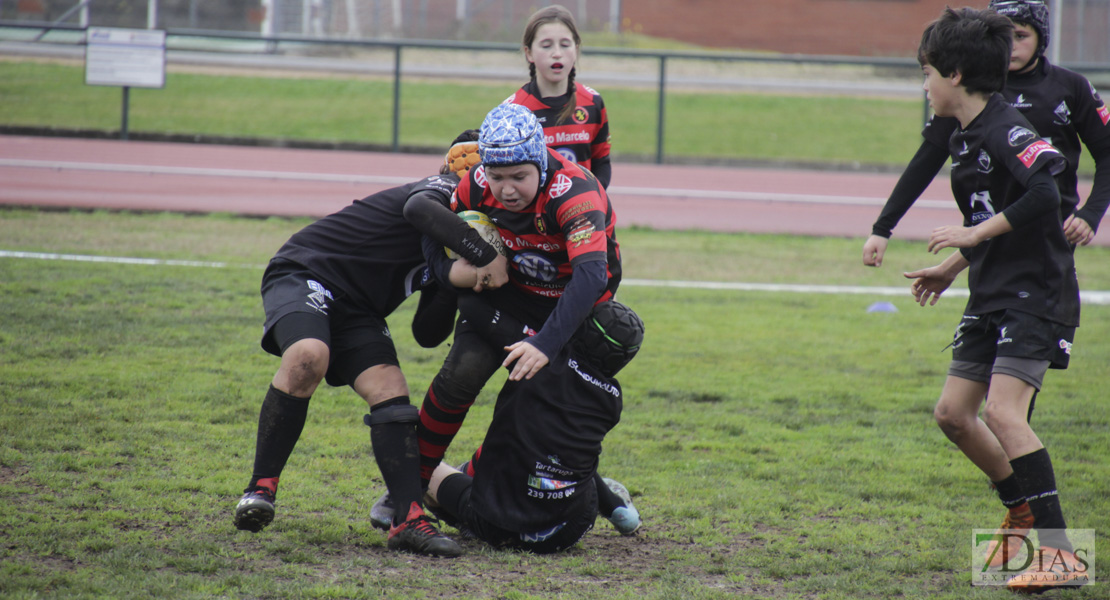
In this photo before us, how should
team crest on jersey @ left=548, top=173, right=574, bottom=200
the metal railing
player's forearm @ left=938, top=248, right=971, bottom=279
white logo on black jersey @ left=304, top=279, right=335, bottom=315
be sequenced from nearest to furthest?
team crest on jersey @ left=548, top=173, right=574, bottom=200 < white logo on black jersey @ left=304, top=279, right=335, bottom=315 < player's forearm @ left=938, top=248, right=971, bottom=279 < the metal railing

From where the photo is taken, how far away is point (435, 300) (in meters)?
3.98

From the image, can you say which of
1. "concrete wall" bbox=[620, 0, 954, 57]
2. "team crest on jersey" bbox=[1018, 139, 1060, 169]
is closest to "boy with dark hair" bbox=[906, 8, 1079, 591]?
"team crest on jersey" bbox=[1018, 139, 1060, 169]

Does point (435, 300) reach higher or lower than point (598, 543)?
higher

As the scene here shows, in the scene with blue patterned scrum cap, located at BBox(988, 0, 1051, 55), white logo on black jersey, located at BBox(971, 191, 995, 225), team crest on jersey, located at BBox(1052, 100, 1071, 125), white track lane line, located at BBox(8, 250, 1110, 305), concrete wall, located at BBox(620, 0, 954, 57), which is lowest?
white track lane line, located at BBox(8, 250, 1110, 305)

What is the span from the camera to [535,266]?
3.75 meters

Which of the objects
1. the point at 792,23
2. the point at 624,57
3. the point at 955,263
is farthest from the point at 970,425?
the point at 792,23

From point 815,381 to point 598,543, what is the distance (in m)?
2.80

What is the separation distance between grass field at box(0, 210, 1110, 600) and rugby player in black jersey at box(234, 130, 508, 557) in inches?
8.4

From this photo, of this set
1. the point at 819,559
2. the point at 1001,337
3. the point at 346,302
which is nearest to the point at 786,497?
the point at 819,559

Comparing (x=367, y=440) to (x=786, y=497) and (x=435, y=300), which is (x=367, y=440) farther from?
Answer: (x=786, y=497)

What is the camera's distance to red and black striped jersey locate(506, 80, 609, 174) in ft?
17.4

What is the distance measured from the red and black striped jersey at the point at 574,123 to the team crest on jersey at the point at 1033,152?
7.75ft

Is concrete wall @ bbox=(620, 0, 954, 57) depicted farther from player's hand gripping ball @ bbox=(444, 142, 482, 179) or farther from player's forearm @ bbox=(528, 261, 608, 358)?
player's forearm @ bbox=(528, 261, 608, 358)

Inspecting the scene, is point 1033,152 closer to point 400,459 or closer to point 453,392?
point 453,392
